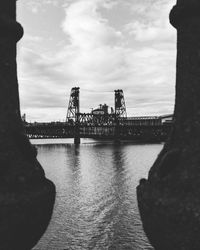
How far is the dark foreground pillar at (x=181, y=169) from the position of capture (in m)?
2.91

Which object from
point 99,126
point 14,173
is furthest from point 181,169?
point 99,126

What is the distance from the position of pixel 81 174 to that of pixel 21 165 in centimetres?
2683

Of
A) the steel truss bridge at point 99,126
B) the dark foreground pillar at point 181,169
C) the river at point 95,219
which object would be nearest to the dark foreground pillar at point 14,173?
the dark foreground pillar at point 181,169

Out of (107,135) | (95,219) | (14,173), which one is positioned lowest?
(95,219)

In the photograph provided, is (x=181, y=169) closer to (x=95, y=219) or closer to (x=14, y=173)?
(x=14, y=173)

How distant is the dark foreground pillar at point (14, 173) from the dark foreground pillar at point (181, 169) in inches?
50.5

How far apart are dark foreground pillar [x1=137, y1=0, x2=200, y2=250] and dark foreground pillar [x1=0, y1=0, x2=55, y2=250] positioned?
1.28m

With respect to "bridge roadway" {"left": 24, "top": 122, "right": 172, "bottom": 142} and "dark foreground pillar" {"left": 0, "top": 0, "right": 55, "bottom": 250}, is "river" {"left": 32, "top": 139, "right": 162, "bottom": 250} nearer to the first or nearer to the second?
"dark foreground pillar" {"left": 0, "top": 0, "right": 55, "bottom": 250}

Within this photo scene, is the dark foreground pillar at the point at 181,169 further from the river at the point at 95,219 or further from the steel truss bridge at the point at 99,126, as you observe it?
the steel truss bridge at the point at 99,126

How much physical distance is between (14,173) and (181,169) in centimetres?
196

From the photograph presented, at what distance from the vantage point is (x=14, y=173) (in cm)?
351

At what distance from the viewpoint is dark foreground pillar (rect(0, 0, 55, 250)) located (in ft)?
10.9

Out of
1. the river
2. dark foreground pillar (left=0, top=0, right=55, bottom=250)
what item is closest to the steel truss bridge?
the river

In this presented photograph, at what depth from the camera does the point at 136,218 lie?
13.9 metres
